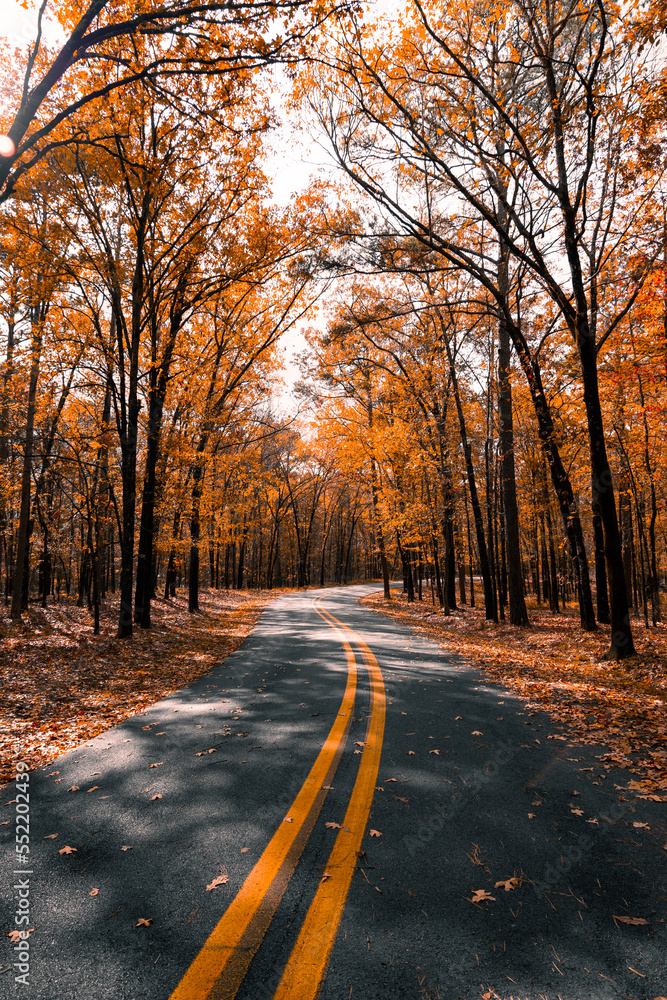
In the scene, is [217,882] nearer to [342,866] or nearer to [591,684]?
[342,866]

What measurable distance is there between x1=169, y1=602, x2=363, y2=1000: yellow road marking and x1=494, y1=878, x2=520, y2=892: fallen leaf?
1.16 meters

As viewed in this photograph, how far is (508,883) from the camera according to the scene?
104 inches

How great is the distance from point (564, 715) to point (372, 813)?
353cm

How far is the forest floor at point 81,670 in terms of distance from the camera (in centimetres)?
559

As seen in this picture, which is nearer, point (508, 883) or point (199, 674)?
point (508, 883)

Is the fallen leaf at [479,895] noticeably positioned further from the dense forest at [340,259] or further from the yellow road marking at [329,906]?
the dense forest at [340,259]

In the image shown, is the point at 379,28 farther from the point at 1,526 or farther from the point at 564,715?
the point at 1,526

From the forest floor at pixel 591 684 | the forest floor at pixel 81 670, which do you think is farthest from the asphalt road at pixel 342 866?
the forest floor at pixel 81 670

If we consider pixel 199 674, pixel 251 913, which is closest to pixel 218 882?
pixel 251 913

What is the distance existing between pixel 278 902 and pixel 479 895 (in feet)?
3.55

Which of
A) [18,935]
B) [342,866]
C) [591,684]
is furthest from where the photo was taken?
[591,684]

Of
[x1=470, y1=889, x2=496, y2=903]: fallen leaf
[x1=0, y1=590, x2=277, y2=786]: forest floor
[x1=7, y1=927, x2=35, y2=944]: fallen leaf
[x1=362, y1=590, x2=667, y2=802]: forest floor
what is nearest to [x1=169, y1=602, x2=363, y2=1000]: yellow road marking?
[x1=7, y1=927, x2=35, y2=944]: fallen leaf

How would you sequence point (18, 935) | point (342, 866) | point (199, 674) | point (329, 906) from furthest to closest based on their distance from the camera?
point (199, 674), point (342, 866), point (329, 906), point (18, 935)

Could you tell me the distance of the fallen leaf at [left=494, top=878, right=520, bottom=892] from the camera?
2.61 metres
